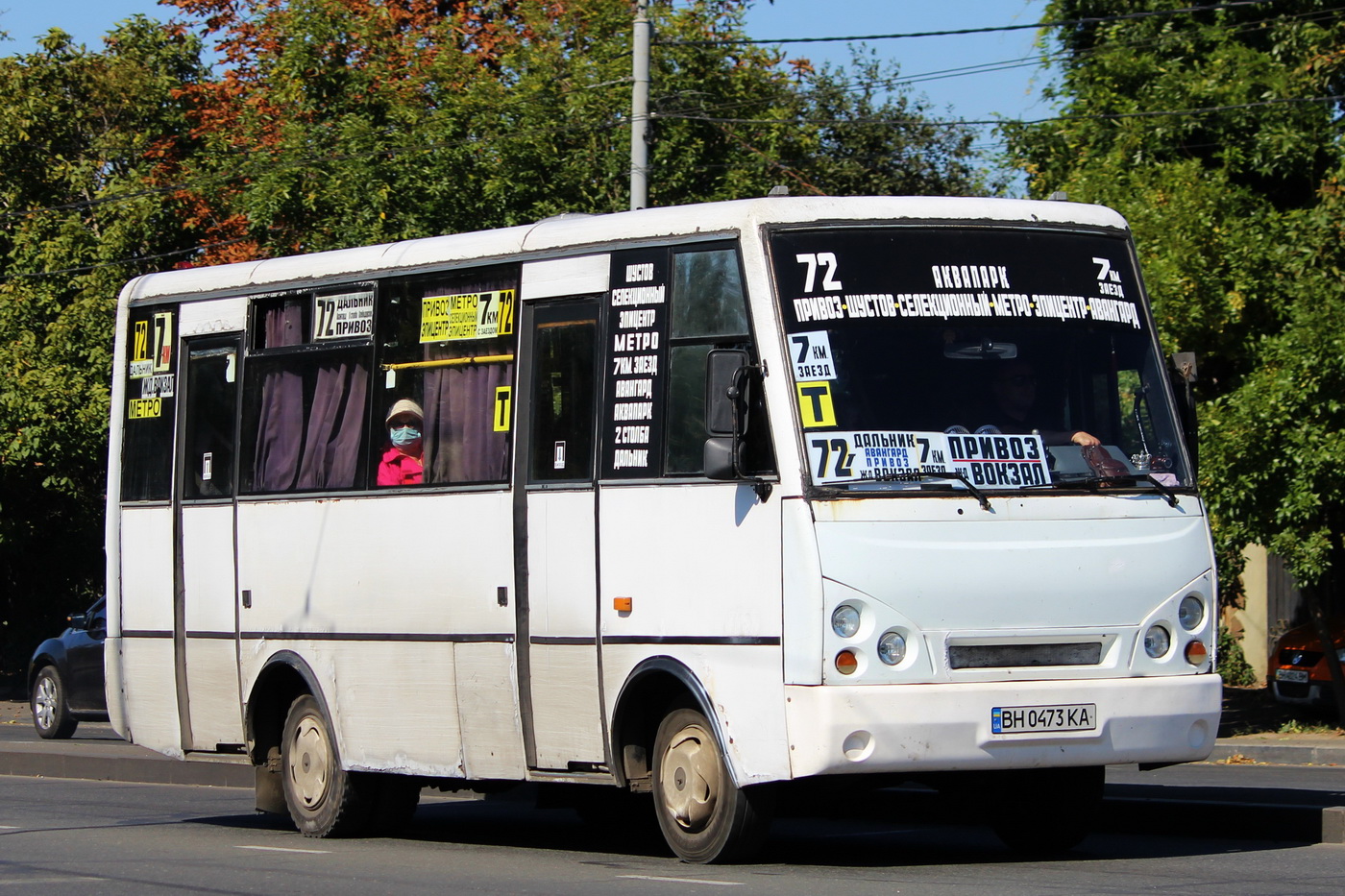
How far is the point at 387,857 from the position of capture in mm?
10766

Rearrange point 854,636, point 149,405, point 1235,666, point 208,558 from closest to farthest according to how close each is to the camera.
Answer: point 854,636
point 208,558
point 149,405
point 1235,666

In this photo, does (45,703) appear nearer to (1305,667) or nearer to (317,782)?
(317,782)

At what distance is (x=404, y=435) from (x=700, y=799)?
307 centimetres

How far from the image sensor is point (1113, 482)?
9.45m

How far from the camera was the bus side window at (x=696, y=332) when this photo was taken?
9516 mm

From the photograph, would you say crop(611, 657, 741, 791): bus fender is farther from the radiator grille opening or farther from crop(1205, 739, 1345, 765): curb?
crop(1205, 739, 1345, 765): curb

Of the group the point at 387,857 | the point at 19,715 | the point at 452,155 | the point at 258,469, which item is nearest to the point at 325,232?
the point at 452,155

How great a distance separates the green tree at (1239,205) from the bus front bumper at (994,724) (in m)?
Answer: 9.70

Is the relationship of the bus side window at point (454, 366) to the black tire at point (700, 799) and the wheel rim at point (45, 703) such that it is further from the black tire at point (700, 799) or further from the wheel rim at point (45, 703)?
the wheel rim at point (45, 703)

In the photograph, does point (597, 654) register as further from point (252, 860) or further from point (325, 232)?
point (325, 232)

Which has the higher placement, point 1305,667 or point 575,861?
point 1305,667

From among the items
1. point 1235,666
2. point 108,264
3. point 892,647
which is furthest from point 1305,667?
point 108,264

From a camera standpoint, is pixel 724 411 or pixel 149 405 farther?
pixel 149 405

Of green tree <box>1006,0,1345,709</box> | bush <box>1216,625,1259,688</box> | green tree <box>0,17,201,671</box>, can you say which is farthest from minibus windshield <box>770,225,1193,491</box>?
green tree <box>0,17,201,671</box>
